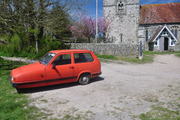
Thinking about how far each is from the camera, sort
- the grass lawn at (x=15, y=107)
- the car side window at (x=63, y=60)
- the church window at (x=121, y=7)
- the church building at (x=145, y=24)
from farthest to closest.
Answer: the church window at (x=121, y=7), the church building at (x=145, y=24), the car side window at (x=63, y=60), the grass lawn at (x=15, y=107)

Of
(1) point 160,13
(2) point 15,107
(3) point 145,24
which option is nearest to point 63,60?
(2) point 15,107

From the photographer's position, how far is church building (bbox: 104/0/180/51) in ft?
87.9

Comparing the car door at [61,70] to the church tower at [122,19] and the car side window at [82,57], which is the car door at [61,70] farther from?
the church tower at [122,19]

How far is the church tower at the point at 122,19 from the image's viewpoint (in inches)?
1144

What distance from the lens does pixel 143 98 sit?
5.61 metres

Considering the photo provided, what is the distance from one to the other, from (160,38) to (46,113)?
2665cm

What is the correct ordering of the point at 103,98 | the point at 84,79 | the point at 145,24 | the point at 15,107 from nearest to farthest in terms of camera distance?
the point at 15,107
the point at 103,98
the point at 84,79
the point at 145,24

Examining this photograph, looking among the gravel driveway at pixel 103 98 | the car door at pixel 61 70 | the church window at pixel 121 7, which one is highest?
the church window at pixel 121 7

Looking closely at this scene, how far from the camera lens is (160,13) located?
2859 centimetres

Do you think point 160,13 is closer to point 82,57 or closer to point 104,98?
point 82,57

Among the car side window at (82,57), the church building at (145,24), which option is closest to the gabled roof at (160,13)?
the church building at (145,24)

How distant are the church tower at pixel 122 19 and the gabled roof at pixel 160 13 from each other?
174 centimetres

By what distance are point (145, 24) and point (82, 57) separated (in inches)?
952

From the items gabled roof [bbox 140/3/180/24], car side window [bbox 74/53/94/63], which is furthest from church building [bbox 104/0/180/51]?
car side window [bbox 74/53/94/63]
